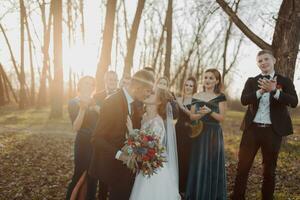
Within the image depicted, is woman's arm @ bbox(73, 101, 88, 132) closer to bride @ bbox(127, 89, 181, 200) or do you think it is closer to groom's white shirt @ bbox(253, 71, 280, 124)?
bride @ bbox(127, 89, 181, 200)

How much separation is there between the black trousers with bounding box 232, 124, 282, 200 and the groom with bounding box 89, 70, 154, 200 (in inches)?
113

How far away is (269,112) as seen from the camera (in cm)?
628

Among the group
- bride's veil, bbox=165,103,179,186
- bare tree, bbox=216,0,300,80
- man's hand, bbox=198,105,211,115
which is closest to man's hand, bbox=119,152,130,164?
bride's veil, bbox=165,103,179,186

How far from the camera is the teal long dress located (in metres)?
6.48

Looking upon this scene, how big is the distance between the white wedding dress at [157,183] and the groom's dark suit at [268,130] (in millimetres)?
1573

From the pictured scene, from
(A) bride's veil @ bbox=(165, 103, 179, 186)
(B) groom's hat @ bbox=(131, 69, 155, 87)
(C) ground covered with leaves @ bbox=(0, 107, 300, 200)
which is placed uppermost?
(B) groom's hat @ bbox=(131, 69, 155, 87)

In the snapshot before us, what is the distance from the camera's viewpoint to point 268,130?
619 cm

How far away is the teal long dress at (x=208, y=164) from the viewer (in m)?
6.48

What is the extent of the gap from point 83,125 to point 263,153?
10.7 feet

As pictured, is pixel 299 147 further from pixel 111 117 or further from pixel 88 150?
pixel 111 117

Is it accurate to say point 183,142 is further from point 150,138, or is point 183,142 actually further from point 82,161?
point 150,138

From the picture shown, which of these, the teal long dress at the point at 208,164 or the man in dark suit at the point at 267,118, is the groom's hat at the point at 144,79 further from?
the teal long dress at the point at 208,164

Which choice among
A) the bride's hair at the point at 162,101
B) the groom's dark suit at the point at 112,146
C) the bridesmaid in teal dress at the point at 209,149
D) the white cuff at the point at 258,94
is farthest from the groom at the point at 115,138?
the white cuff at the point at 258,94

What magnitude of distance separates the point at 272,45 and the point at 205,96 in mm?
4774
